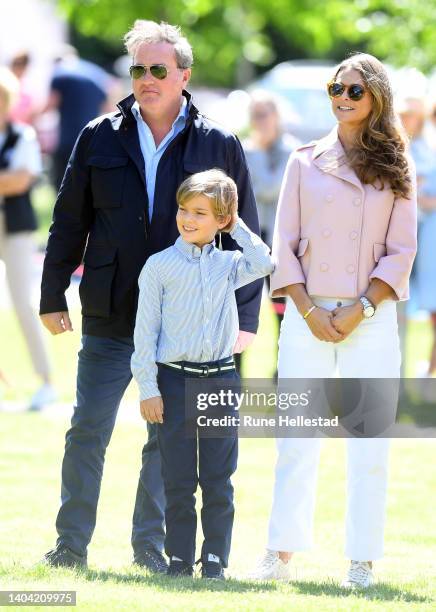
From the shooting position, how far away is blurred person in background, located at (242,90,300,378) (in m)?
10.4

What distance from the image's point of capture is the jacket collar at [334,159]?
5863mm

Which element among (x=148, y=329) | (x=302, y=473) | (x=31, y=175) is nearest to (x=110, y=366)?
(x=148, y=329)

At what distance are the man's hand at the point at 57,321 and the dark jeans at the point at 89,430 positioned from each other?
0.13 m

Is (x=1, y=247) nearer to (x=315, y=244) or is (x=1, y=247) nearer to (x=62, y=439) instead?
(x=62, y=439)

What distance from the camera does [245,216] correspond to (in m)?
6.12

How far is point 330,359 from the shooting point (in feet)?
19.3

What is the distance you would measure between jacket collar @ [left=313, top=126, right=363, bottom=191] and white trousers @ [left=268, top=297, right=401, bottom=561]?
510 millimetres

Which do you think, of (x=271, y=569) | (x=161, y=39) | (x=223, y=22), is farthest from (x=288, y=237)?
(x=223, y=22)

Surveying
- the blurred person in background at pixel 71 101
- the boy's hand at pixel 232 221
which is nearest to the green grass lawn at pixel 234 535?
the boy's hand at pixel 232 221

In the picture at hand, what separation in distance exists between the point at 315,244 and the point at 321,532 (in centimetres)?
189

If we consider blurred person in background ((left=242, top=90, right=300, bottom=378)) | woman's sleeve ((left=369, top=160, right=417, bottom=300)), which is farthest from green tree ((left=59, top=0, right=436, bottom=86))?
woman's sleeve ((left=369, top=160, right=417, bottom=300))

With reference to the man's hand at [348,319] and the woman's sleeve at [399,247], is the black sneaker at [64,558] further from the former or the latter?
the woman's sleeve at [399,247]

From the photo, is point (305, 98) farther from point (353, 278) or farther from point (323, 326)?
point (323, 326)

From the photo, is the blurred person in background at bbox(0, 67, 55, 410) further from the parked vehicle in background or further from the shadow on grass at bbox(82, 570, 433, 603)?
the parked vehicle in background
